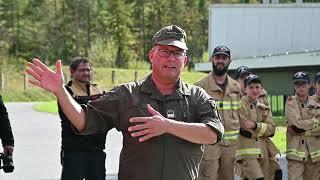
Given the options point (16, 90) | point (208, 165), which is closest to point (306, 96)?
point (208, 165)

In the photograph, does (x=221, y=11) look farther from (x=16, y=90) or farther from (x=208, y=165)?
(x=16, y=90)

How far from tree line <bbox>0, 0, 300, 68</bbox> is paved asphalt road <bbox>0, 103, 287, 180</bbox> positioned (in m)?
49.4

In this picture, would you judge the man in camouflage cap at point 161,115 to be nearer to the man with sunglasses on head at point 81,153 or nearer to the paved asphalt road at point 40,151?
the man with sunglasses on head at point 81,153

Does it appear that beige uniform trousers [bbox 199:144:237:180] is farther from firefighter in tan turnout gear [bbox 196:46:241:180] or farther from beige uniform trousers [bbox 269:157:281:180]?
beige uniform trousers [bbox 269:157:281:180]

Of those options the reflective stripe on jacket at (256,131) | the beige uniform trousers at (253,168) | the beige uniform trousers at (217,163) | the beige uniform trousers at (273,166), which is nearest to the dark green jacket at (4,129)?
the beige uniform trousers at (217,163)

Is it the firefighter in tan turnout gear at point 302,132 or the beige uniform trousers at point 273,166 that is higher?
the firefighter in tan turnout gear at point 302,132

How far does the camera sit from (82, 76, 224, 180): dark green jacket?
371 cm

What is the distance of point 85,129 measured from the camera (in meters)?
3.68

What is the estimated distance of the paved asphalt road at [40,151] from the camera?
35.3 ft

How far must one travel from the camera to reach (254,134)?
7.55 meters

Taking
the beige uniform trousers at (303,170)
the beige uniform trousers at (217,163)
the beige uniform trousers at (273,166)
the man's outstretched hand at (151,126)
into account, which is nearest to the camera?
the man's outstretched hand at (151,126)

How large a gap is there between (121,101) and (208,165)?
3.41 metres

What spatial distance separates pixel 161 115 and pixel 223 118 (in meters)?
3.58

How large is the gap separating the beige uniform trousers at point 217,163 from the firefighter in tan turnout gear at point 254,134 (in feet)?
1.37
